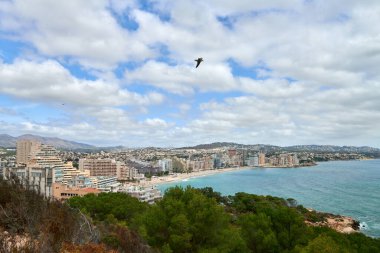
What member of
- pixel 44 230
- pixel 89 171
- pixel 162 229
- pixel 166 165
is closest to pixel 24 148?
pixel 89 171

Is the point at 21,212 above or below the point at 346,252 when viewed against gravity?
above

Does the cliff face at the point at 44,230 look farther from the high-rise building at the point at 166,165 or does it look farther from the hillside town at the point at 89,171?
the high-rise building at the point at 166,165

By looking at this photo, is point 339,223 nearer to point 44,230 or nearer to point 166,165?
point 44,230

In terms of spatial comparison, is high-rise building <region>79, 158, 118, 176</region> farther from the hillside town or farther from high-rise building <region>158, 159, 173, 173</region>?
high-rise building <region>158, 159, 173, 173</region>

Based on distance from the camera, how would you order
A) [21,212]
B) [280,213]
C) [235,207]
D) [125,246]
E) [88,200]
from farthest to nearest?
[235,207]
[88,200]
[280,213]
[125,246]
[21,212]

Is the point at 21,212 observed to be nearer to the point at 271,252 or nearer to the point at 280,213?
the point at 271,252

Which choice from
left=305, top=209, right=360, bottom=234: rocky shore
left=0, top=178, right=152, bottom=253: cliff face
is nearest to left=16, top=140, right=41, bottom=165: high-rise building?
left=305, top=209, right=360, bottom=234: rocky shore

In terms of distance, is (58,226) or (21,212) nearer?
(58,226)

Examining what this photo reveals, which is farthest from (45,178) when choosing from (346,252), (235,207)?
(346,252)
